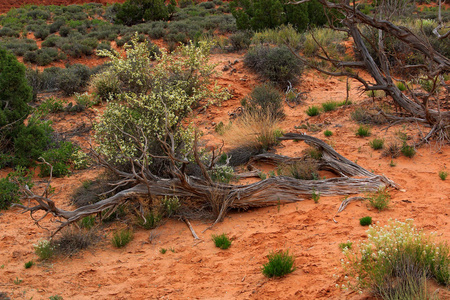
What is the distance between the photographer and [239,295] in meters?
4.06

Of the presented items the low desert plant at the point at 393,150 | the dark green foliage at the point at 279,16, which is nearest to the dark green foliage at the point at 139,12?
the dark green foliage at the point at 279,16

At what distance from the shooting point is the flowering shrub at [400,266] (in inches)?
125

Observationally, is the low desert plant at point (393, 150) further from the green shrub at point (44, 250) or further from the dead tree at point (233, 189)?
the green shrub at point (44, 250)

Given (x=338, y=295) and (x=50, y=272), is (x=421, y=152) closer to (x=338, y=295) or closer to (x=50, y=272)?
(x=338, y=295)

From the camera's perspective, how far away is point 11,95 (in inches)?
324

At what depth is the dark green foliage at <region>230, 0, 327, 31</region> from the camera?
1538 cm

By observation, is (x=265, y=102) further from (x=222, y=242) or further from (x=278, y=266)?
(x=278, y=266)

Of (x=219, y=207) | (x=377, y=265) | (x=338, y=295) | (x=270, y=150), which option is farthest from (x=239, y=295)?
(x=270, y=150)

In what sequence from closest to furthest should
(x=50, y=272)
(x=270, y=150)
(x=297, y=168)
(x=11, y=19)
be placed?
(x=50, y=272) < (x=297, y=168) < (x=270, y=150) < (x=11, y=19)

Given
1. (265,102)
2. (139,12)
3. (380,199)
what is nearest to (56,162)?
(265,102)

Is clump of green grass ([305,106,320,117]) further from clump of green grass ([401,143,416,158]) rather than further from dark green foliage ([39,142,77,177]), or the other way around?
dark green foliage ([39,142,77,177])

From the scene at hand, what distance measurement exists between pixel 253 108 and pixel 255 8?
7.97 meters

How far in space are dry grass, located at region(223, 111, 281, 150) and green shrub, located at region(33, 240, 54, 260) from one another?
14.4 ft

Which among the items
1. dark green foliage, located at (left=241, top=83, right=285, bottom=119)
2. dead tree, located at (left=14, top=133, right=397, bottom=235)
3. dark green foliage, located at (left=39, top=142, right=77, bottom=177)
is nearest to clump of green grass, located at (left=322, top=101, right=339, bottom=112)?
dark green foliage, located at (left=241, top=83, right=285, bottom=119)
